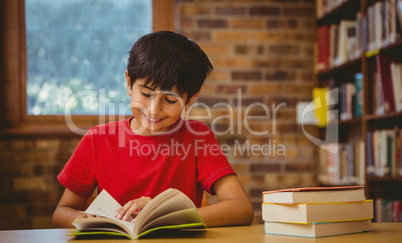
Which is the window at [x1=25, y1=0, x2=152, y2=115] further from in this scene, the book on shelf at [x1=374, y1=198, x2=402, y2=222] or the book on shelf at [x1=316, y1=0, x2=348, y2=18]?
the book on shelf at [x1=374, y1=198, x2=402, y2=222]

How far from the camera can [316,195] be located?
3.17 ft

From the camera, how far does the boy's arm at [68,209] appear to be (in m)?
1.32

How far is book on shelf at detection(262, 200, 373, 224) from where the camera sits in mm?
937

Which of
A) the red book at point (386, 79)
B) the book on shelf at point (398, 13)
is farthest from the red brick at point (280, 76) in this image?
the book on shelf at point (398, 13)

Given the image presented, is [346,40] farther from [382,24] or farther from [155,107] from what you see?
[155,107]

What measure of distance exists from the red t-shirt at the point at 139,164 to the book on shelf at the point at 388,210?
4.57 ft

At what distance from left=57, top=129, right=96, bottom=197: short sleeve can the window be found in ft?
5.27

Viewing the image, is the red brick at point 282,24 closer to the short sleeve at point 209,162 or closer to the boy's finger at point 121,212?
the short sleeve at point 209,162

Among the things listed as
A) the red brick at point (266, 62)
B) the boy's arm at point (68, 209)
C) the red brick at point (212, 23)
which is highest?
the red brick at point (212, 23)

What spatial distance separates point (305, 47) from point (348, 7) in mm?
419

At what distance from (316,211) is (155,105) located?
653 mm

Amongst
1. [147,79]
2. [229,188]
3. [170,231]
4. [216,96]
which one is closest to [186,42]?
[147,79]

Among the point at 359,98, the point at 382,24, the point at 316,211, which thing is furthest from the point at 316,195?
the point at 359,98

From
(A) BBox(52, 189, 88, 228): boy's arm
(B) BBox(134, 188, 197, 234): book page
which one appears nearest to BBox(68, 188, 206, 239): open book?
(B) BBox(134, 188, 197, 234): book page
